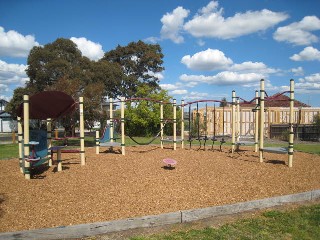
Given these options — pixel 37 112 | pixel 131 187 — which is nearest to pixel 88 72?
pixel 37 112

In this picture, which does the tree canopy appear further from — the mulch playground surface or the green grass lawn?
the green grass lawn

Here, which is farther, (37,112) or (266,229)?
(37,112)

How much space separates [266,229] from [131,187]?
120 inches

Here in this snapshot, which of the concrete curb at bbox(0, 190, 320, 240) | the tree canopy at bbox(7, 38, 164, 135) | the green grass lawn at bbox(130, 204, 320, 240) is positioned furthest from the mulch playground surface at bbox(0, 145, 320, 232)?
the tree canopy at bbox(7, 38, 164, 135)

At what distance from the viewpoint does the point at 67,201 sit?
5.42 m

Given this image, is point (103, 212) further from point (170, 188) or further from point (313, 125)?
point (313, 125)

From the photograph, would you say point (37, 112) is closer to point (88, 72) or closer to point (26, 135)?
point (26, 135)

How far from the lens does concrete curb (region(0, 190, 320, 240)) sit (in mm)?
3980

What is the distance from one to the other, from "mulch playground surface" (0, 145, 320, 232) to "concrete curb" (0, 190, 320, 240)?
0.33 metres

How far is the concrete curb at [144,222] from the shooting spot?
398cm

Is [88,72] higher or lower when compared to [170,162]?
higher

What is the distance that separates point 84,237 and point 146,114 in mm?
21795

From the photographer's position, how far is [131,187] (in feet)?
21.0

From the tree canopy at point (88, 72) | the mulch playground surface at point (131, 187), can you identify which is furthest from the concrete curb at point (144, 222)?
the tree canopy at point (88, 72)
